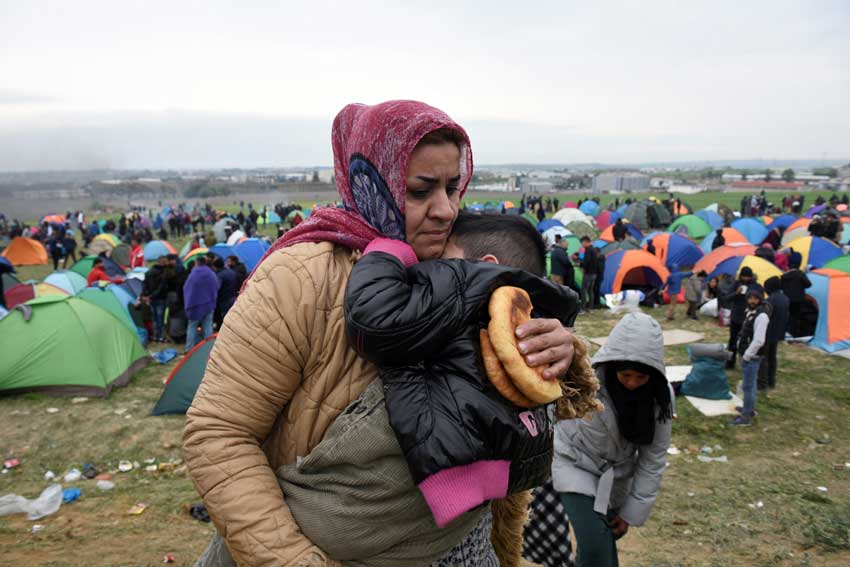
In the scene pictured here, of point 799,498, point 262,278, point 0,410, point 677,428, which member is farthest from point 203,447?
point 0,410

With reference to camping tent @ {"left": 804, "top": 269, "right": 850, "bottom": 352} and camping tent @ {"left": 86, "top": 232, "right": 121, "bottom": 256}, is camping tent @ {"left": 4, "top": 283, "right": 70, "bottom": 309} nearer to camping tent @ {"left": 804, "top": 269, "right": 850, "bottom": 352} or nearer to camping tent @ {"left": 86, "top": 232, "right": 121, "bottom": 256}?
camping tent @ {"left": 86, "top": 232, "right": 121, "bottom": 256}

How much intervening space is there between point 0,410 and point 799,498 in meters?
10.2

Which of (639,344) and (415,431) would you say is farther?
(639,344)

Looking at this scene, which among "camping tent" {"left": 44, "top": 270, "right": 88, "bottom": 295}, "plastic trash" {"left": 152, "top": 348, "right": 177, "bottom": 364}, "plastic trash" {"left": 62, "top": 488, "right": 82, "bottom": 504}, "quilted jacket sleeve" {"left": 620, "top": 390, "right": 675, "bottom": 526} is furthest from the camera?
"camping tent" {"left": 44, "top": 270, "right": 88, "bottom": 295}

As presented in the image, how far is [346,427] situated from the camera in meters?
1.25

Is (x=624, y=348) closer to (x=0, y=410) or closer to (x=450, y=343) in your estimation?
(x=450, y=343)

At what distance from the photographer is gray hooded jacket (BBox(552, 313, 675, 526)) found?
317cm

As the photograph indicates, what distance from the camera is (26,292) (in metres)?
12.2

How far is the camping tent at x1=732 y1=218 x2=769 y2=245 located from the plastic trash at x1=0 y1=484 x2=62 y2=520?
73.2 feet

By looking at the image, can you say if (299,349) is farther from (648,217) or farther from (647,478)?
(648,217)

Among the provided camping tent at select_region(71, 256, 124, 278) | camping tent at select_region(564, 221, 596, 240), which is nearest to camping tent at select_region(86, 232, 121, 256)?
camping tent at select_region(71, 256, 124, 278)

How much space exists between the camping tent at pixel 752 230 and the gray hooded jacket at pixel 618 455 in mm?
20624

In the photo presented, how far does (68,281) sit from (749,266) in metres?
16.8

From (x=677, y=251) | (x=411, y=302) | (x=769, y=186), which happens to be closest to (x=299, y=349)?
(x=411, y=302)
